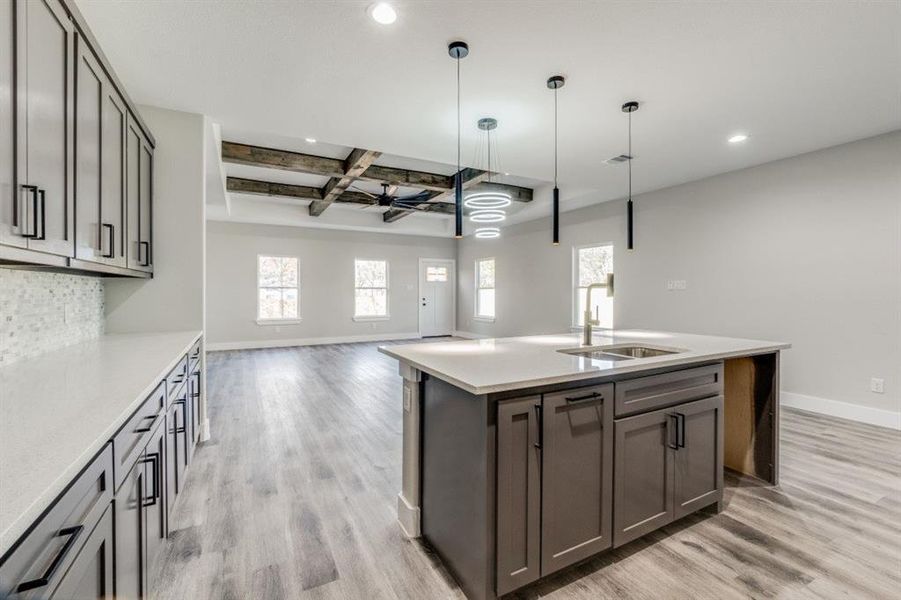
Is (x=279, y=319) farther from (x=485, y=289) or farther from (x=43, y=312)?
(x=43, y=312)

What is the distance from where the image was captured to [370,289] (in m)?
9.52

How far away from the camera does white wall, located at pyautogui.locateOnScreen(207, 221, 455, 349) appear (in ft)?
26.5

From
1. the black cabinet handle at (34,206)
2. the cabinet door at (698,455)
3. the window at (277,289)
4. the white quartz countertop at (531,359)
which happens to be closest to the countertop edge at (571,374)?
the white quartz countertop at (531,359)

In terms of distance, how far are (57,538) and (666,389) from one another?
7.36 ft

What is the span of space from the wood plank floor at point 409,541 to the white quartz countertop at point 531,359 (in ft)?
3.02

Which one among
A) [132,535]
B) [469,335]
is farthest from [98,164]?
[469,335]

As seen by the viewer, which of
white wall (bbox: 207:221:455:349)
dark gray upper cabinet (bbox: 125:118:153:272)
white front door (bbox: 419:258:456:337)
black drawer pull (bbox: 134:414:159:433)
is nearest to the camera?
black drawer pull (bbox: 134:414:159:433)

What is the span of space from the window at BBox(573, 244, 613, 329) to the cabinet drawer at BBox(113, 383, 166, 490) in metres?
5.88

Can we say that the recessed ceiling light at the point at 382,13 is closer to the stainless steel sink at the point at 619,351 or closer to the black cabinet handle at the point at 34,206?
the black cabinet handle at the point at 34,206

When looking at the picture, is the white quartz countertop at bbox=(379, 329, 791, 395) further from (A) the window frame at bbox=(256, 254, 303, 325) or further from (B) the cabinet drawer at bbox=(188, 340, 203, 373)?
(A) the window frame at bbox=(256, 254, 303, 325)

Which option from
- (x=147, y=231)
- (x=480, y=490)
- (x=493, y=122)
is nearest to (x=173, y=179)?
(x=147, y=231)

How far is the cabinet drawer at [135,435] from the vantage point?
1.18 meters

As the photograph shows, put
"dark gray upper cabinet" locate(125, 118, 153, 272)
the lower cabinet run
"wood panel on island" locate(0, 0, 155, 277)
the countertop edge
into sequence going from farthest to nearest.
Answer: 1. "dark gray upper cabinet" locate(125, 118, 153, 272)
2. the lower cabinet run
3. the countertop edge
4. "wood panel on island" locate(0, 0, 155, 277)

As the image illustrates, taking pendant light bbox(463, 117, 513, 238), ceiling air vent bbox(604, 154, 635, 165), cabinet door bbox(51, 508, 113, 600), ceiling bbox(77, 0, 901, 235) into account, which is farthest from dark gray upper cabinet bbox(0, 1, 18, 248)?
ceiling air vent bbox(604, 154, 635, 165)
